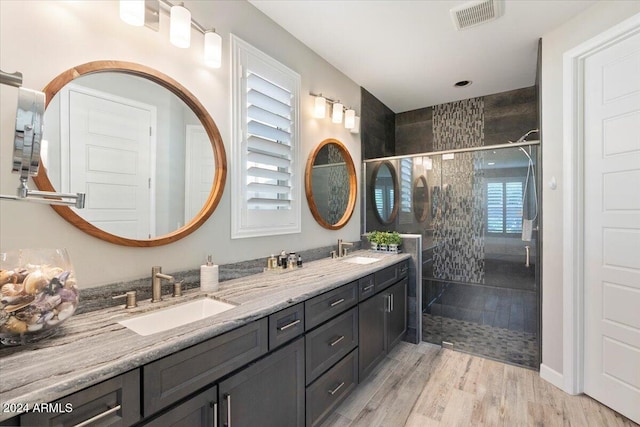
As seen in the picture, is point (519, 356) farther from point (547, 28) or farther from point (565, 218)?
point (547, 28)

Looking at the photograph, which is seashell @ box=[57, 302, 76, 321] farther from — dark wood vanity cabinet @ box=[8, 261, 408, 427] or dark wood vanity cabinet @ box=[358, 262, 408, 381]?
dark wood vanity cabinet @ box=[358, 262, 408, 381]

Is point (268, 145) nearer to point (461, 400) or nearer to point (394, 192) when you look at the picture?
point (394, 192)

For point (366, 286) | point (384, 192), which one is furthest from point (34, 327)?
point (384, 192)

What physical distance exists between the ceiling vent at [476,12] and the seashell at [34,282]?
103 inches

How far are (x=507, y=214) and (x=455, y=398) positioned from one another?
65.9 inches

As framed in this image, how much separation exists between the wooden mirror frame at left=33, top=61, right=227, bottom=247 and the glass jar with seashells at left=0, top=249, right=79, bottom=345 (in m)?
0.27

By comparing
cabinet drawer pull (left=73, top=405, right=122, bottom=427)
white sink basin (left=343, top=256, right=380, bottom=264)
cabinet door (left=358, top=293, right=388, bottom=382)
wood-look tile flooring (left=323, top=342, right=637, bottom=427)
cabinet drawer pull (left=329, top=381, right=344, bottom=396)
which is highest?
white sink basin (left=343, top=256, right=380, bottom=264)

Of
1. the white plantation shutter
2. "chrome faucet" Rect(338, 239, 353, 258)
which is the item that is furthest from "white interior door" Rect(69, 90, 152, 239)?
"chrome faucet" Rect(338, 239, 353, 258)

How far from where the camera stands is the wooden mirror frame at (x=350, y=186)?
2540 millimetres

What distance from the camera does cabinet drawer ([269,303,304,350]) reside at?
4.50 feet

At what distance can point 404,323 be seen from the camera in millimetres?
2879

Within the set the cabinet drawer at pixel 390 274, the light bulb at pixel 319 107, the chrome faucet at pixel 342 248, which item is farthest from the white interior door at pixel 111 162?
the chrome faucet at pixel 342 248

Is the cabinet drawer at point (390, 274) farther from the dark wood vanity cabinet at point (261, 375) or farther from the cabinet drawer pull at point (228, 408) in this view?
the cabinet drawer pull at point (228, 408)

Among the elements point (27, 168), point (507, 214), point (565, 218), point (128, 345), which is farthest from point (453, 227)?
point (27, 168)
